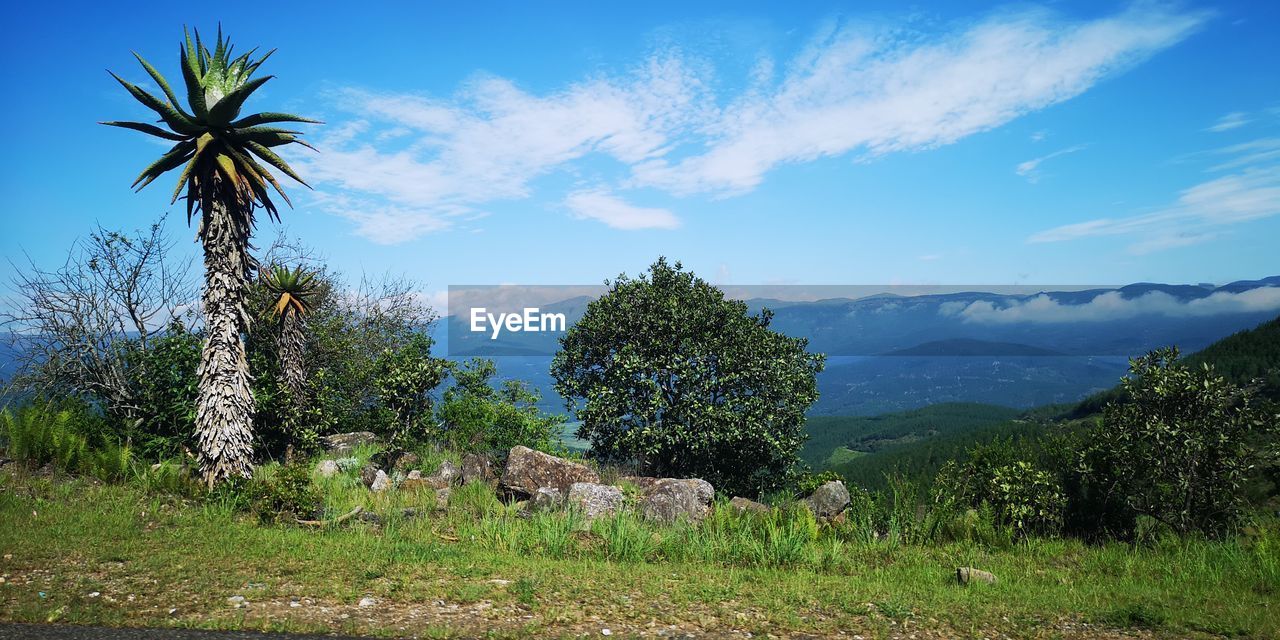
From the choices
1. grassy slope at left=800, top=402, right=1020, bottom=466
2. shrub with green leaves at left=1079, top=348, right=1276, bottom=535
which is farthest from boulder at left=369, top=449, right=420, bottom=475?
grassy slope at left=800, top=402, right=1020, bottom=466

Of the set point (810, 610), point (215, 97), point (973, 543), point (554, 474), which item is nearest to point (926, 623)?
point (810, 610)

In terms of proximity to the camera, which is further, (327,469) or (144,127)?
(327,469)

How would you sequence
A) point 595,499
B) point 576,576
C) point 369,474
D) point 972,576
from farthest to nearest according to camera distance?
point 369,474
point 595,499
point 972,576
point 576,576

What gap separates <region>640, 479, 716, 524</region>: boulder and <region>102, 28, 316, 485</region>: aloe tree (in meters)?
8.71

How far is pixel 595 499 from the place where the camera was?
13312 millimetres

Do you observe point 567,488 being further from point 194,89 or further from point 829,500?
point 194,89

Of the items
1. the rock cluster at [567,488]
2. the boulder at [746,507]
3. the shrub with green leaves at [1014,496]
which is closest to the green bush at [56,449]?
the rock cluster at [567,488]

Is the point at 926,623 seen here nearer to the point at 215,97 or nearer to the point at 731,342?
the point at 731,342

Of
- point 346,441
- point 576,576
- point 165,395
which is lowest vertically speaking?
point 346,441

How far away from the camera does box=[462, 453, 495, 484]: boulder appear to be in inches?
647

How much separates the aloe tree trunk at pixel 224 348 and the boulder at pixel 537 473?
18.4ft

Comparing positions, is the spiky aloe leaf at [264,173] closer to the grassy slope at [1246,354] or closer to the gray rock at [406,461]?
the gray rock at [406,461]

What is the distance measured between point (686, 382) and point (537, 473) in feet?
20.1

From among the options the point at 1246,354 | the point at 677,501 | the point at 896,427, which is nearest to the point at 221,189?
the point at 677,501
